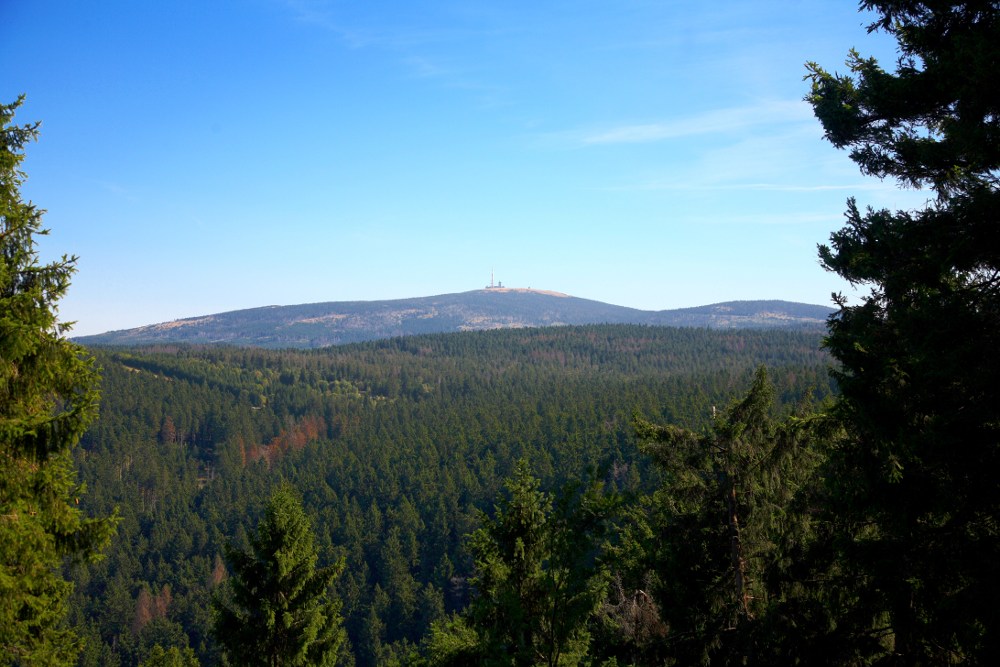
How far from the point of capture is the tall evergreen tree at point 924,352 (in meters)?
5.89

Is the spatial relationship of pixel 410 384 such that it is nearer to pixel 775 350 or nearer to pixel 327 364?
pixel 327 364

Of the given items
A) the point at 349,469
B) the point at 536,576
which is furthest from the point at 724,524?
the point at 349,469

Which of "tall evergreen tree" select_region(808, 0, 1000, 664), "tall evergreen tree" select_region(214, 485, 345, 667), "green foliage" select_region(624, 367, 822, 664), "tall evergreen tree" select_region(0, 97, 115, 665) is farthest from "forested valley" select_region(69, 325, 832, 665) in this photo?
"tall evergreen tree" select_region(0, 97, 115, 665)

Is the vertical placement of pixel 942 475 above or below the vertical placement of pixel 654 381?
above

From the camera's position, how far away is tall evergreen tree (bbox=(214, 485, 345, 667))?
11.8 meters

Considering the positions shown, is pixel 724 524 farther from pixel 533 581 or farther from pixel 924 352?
pixel 924 352

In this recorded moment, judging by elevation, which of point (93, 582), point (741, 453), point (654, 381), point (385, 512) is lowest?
point (93, 582)

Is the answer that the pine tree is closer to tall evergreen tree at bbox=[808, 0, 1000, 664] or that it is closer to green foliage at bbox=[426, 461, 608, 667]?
green foliage at bbox=[426, 461, 608, 667]

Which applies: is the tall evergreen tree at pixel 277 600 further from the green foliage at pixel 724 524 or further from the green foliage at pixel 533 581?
the green foliage at pixel 724 524

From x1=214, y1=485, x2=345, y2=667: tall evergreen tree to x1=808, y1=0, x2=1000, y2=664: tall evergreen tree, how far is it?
9.09m

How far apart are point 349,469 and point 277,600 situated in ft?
315

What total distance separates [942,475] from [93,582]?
105256 mm

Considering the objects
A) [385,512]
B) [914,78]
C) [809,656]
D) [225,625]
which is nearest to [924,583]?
[809,656]

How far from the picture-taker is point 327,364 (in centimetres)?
19975
